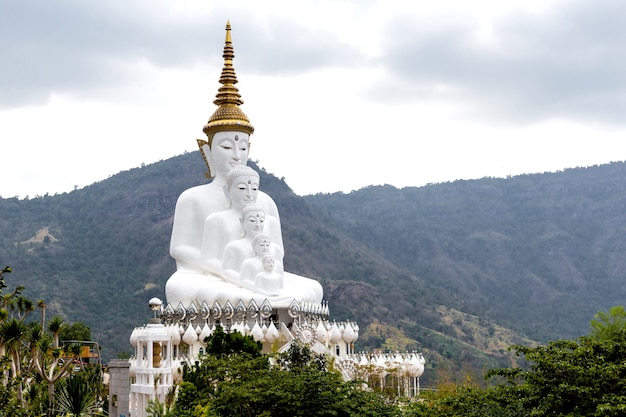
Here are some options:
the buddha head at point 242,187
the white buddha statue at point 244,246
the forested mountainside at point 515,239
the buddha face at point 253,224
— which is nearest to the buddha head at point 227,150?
the buddha head at point 242,187

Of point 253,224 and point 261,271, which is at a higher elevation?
point 253,224

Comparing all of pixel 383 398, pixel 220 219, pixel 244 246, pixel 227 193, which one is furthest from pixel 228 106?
pixel 383 398

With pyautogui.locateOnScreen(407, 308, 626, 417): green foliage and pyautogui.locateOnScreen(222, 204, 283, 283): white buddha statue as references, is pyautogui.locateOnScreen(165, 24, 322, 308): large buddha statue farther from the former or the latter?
pyautogui.locateOnScreen(407, 308, 626, 417): green foliage

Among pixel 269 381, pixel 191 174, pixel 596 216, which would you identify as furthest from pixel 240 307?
pixel 596 216

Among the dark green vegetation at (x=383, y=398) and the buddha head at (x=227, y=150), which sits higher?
the buddha head at (x=227, y=150)

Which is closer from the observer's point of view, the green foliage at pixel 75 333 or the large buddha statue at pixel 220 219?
the large buddha statue at pixel 220 219

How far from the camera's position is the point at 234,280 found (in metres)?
37.5

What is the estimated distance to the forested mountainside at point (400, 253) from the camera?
85125mm

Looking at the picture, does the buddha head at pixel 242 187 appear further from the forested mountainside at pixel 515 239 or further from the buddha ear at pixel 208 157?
the forested mountainside at pixel 515 239

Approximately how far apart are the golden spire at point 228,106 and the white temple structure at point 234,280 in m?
0.04

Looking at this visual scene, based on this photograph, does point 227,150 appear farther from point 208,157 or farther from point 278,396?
point 278,396

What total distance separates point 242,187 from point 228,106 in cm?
418

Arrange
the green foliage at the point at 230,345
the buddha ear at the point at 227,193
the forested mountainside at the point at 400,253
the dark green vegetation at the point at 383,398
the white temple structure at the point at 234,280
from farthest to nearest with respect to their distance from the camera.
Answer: the forested mountainside at the point at 400,253, the buddha ear at the point at 227,193, the white temple structure at the point at 234,280, the green foliage at the point at 230,345, the dark green vegetation at the point at 383,398

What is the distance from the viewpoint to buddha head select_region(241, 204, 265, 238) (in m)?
38.2
